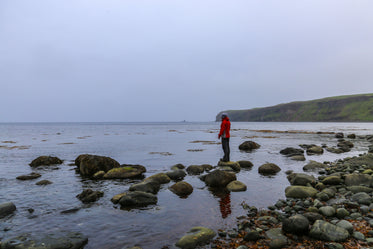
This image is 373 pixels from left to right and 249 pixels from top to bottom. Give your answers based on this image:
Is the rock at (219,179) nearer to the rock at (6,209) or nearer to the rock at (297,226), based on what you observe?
the rock at (297,226)

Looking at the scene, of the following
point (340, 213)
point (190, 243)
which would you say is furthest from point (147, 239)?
point (340, 213)

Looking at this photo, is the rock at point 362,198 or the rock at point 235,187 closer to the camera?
the rock at point 362,198

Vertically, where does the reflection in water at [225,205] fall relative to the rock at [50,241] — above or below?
below

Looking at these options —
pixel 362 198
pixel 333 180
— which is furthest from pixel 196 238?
pixel 333 180

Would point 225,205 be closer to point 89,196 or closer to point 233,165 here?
point 89,196

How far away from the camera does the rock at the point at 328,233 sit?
602cm

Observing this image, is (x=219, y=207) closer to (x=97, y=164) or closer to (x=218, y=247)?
(x=218, y=247)

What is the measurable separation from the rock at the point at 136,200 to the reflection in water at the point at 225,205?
2.97m

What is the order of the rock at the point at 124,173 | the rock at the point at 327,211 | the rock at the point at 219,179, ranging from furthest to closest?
1. the rock at the point at 124,173
2. the rock at the point at 219,179
3. the rock at the point at 327,211

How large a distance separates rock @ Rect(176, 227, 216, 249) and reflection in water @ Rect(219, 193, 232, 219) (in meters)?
1.59

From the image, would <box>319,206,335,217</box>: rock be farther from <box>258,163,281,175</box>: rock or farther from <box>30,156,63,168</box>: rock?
<box>30,156,63,168</box>: rock

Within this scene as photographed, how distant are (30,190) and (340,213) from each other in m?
14.5

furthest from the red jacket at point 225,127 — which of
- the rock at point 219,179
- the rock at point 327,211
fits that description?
the rock at point 327,211

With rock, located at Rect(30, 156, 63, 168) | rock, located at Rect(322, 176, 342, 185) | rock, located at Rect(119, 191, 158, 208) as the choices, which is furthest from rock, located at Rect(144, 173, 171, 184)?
rock, located at Rect(30, 156, 63, 168)
